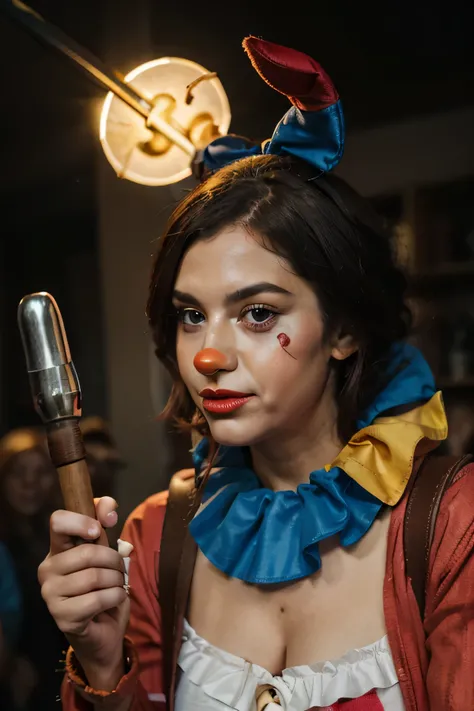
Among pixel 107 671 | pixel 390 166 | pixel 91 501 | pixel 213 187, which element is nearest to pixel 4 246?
pixel 213 187

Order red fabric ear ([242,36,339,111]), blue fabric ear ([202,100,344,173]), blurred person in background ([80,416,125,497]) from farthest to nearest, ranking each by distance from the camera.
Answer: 1. blurred person in background ([80,416,125,497])
2. blue fabric ear ([202,100,344,173])
3. red fabric ear ([242,36,339,111])

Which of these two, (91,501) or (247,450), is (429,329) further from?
(91,501)

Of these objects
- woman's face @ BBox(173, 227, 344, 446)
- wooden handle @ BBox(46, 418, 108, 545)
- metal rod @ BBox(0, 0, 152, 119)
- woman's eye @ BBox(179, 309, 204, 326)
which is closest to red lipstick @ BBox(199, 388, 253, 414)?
woman's face @ BBox(173, 227, 344, 446)

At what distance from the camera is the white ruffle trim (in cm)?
111

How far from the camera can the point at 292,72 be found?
41.6 inches

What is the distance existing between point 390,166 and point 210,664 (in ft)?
3.29

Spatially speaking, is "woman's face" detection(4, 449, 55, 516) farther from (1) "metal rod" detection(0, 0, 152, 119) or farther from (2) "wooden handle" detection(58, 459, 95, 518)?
(1) "metal rod" detection(0, 0, 152, 119)

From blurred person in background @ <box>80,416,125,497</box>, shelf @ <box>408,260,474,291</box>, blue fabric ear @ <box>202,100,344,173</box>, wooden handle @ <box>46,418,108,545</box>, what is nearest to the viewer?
wooden handle @ <box>46,418,108,545</box>

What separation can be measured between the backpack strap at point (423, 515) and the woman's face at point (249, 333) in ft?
0.74

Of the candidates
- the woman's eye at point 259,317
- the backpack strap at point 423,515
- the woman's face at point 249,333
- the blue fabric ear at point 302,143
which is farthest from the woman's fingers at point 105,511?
the blue fabric ear at point 302,143

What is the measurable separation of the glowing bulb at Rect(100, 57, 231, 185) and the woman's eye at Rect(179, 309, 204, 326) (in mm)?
300

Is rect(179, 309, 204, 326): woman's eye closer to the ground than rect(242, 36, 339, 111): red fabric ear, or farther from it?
closer to the ground

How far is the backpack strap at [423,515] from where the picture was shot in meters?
1.13

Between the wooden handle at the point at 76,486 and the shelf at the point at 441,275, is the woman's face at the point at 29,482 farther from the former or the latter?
the shelf at the point at 441,275
